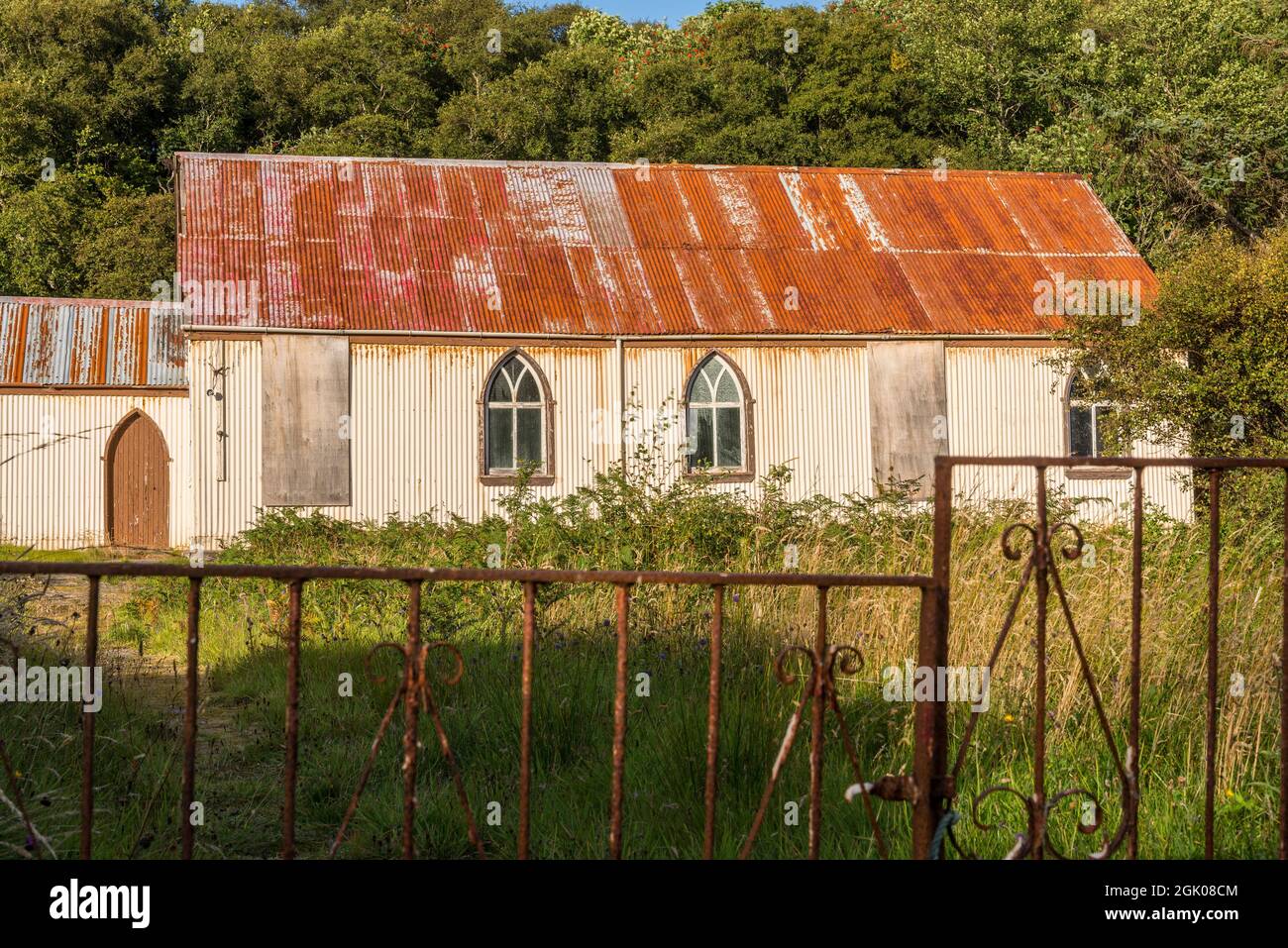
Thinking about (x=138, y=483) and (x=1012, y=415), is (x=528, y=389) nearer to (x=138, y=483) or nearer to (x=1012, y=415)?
(x=1012, y=415)

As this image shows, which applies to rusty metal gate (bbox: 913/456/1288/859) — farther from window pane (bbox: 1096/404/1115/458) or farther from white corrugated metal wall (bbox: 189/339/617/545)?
white corrugated metal wall (bbox: 189/339/617/545)

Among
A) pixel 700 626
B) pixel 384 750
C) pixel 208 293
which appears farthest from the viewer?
pixel 208 293

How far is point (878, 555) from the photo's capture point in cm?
1064

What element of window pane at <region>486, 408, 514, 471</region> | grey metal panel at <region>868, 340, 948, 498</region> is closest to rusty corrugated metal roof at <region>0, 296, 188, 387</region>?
window pane at <region>486, 408, 514, 471</region>

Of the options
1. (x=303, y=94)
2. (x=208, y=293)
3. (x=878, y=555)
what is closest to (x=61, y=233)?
(x=303, y=94)

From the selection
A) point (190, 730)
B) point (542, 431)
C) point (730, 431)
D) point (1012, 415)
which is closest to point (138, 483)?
point (542, 431)

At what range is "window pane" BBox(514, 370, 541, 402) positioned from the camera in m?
18.2

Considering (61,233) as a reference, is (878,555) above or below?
below

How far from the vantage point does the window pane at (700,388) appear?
60.5 ft

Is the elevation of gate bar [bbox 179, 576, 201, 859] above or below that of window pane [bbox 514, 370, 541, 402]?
below

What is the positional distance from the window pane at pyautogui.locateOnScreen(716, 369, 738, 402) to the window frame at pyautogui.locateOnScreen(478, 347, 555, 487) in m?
2.50
